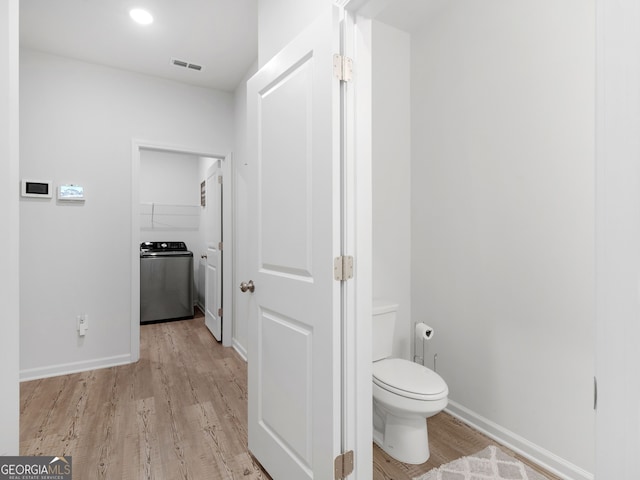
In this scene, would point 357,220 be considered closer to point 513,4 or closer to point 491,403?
point 491,403

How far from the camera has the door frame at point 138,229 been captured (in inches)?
124

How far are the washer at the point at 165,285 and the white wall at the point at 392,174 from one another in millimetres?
3244

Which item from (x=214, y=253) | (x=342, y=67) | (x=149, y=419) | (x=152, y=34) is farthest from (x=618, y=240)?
(x=214, y=253)

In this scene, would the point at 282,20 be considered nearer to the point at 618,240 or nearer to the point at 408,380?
the point at 618,240

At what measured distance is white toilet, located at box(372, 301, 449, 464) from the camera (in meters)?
1.69

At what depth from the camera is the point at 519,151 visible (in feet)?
6.20

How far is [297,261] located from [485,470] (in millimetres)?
1462

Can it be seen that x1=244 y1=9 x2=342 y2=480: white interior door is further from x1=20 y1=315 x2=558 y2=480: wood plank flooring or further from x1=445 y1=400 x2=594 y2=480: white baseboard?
x1=445 y1=400 x2=594 y2=480: white baseboard

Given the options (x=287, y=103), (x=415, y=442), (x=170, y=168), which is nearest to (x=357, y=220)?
(x=287, y=103)

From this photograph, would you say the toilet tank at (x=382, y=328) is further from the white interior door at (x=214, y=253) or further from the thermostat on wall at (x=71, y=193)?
the thermostat on wall at (x=71, y=193)

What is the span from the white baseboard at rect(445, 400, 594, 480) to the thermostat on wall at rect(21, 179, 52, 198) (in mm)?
3562

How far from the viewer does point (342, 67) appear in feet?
4.19

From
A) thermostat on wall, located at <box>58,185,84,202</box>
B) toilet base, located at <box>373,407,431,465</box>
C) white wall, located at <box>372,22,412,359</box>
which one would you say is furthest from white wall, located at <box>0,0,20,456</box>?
thermostat on wall, located at <box>58,185,84,202</box>

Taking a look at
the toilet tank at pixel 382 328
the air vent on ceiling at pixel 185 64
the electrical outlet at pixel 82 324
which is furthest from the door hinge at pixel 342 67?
the electrical outlet at pixel 82 324
